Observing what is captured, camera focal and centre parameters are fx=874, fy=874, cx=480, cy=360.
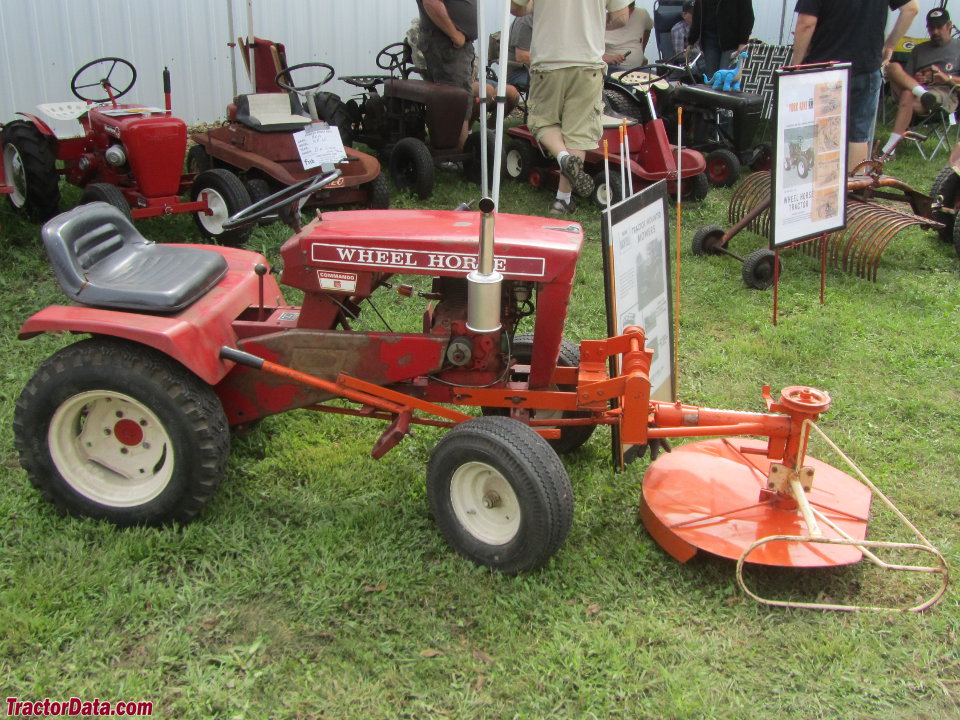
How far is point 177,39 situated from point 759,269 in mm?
6709

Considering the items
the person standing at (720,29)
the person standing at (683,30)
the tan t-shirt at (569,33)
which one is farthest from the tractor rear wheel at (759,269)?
the person standing at (683,30)

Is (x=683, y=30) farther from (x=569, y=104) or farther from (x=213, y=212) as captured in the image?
(x=213, y=212)

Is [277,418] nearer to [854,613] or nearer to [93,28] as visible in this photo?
[854,613]

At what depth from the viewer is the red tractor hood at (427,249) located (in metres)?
3.02

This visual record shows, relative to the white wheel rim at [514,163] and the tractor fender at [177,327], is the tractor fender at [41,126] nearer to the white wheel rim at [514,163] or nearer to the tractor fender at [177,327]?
the tractor fender at [177,327]

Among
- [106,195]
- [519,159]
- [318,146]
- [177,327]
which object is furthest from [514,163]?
[177,327]

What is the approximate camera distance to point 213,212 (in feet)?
20.6

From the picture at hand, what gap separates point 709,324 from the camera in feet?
17.6

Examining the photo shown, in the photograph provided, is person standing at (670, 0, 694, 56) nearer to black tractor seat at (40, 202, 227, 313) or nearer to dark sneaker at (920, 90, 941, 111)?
dark sneaker at (920, 90, 941, 111)

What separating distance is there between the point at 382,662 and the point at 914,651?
1.65 metres

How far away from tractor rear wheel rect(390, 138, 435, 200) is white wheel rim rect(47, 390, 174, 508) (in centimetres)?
475

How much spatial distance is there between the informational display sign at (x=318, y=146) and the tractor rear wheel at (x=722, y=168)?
4177 mm

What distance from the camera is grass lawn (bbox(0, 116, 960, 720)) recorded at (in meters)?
2.51

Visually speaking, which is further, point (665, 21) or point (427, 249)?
point (665, 21)
